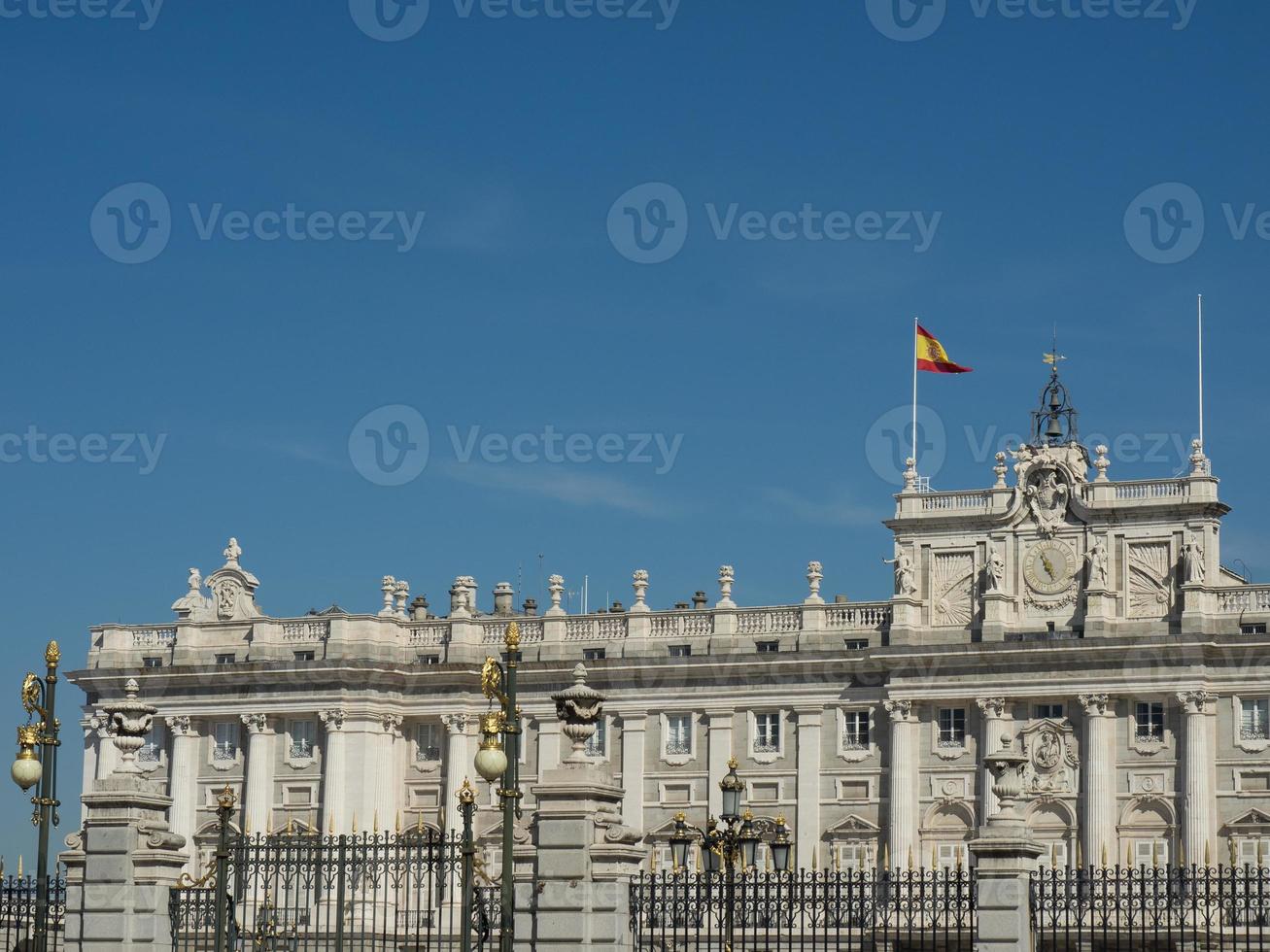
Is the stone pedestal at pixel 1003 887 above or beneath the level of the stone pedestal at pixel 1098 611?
beneath

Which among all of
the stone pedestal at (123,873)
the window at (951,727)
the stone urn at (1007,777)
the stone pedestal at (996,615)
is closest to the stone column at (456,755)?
the window at (951,727)

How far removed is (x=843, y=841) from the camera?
3647 inches

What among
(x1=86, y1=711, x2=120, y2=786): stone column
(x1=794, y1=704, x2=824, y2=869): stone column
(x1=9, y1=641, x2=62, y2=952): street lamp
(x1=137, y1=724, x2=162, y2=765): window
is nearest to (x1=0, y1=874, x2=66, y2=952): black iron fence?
(x1=9, y1=641, x2=62, y2=952): street lamp

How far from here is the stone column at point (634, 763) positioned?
95.6m

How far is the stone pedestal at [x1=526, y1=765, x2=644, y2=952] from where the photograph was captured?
4275cm

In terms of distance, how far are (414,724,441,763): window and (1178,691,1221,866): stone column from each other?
27.4 meters

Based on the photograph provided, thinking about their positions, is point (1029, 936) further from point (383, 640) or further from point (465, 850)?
point (383, 640)

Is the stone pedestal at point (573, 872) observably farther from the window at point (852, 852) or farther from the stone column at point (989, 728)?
the window at point (852, 852)

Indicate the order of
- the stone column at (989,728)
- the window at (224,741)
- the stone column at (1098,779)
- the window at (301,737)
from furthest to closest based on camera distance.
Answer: the window at (224,741) < the window at (301,737) < the stone column at (989,728) < the stone column at (1098,779)

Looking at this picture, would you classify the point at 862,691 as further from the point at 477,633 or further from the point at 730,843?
the point at 730,843

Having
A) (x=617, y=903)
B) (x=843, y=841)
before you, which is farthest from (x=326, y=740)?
(x=617, y=903)

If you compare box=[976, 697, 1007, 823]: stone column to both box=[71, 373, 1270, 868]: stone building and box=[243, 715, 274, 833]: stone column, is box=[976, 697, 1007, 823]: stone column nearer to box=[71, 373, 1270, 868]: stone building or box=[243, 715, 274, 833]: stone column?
box=[71, 373, 1270, 868]: stone building

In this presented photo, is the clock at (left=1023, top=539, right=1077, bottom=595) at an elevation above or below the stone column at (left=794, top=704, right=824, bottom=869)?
above

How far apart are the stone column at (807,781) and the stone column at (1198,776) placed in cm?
1269
